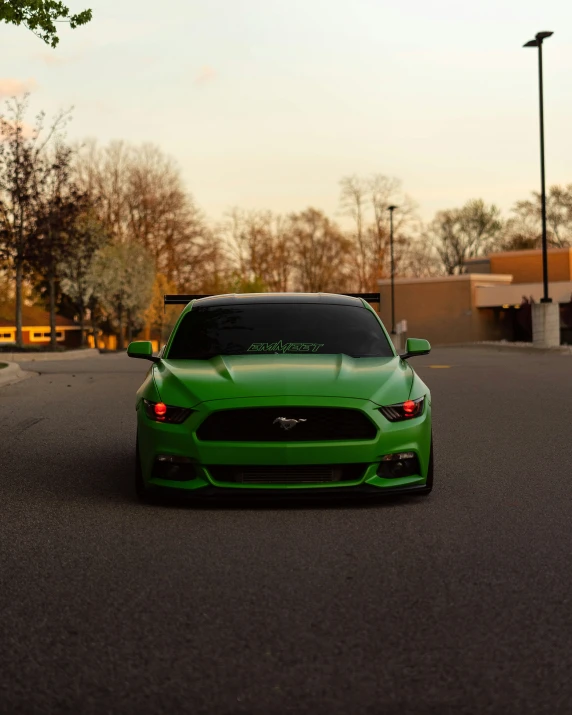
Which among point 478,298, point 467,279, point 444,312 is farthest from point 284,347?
point 444,312

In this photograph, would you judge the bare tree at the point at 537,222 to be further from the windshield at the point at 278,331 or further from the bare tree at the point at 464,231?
the windshield at the point at 278,331

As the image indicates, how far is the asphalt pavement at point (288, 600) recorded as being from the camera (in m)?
4.13

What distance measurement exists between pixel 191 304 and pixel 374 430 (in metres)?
2.70

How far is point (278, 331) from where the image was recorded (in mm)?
9266

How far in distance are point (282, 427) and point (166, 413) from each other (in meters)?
0.83

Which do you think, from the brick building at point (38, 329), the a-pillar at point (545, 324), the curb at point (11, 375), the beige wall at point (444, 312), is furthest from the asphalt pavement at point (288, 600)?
the brick building at point (38, 329)

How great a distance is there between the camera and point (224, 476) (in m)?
7.81

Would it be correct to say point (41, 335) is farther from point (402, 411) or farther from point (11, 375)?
point (402, 411)

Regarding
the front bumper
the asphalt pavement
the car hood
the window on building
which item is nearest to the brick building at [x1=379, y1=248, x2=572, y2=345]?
the window on building

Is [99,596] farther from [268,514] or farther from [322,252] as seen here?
[322,252]

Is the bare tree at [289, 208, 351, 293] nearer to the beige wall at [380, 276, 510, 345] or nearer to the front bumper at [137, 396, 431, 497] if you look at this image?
the beige wall at [380, 276, 510, 345]

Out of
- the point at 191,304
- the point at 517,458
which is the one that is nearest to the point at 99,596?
the point at 191,304

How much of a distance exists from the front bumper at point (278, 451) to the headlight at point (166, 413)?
0.14 ft

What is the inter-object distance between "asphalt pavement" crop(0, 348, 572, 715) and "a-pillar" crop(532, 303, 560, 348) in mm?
33847
